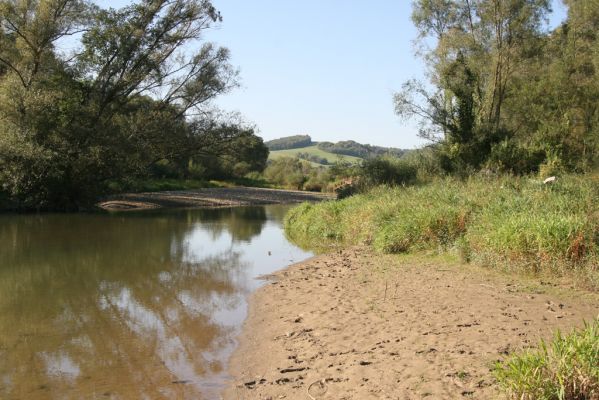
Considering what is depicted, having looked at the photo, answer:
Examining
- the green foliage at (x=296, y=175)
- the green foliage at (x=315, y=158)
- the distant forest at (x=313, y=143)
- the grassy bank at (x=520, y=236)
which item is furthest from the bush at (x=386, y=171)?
the distant forest at (x=313, y=143)

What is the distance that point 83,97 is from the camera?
3147cm

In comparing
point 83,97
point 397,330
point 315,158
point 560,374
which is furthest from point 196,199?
point 315,158

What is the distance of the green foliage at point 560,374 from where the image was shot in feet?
13.1

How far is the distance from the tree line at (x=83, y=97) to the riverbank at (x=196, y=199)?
236 cm

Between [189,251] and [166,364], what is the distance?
11.0 meters

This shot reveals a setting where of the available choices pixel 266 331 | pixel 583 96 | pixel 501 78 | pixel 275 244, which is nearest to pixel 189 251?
pixel 275 244

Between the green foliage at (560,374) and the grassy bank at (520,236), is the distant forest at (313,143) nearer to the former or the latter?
the grassy bank at (520,236)

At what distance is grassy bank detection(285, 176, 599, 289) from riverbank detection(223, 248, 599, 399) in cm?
56

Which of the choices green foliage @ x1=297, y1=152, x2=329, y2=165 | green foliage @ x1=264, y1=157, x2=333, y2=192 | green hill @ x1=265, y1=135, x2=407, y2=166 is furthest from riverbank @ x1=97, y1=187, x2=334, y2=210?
green hill @ x1=265, y1=135, x2=407, y2=166

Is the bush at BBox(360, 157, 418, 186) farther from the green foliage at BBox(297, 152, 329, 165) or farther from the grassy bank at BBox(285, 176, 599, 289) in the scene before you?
the green foliage at BBox(297, 152, 329, 165)

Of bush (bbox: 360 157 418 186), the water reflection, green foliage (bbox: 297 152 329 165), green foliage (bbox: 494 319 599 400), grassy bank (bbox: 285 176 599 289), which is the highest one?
green foliage (bbox: 297 152 329 165)

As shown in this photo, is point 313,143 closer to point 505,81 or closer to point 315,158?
point 315,158

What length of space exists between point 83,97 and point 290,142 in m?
107

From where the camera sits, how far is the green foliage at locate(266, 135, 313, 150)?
5295 inches
